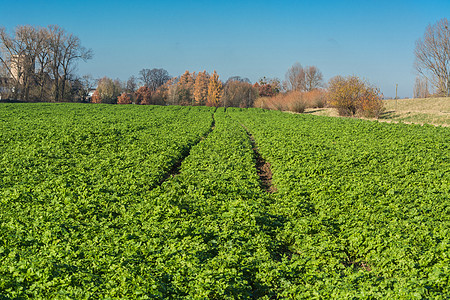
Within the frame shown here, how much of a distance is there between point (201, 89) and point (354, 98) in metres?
77.8

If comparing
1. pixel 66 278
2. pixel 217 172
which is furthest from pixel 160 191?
pixel 66 278

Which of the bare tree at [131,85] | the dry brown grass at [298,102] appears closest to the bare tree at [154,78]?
the bare tree at [131,85]

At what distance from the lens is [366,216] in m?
11.0

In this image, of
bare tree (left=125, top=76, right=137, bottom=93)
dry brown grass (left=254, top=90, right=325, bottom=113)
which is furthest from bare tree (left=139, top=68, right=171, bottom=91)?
dry brown grass (left=254, top=90, right=325, bottom=113)

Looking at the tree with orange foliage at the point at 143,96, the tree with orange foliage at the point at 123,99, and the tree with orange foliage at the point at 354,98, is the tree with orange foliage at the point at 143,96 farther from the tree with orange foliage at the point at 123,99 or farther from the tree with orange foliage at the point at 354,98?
the tree with orange foliage at the point at 354,98

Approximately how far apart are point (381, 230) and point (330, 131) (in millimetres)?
19258

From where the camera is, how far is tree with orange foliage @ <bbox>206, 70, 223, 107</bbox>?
116625 millimetres

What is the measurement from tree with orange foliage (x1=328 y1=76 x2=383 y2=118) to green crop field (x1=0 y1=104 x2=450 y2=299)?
31915mm

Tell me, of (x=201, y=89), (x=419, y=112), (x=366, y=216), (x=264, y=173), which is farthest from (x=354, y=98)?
(x=201, y=89)

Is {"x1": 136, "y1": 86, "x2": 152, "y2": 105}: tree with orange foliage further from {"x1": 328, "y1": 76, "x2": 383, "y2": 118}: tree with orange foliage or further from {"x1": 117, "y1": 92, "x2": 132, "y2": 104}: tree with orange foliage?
{"x1": 328, "y1": 76, "x2": 383, "y2": 118}: tree with orange foliage

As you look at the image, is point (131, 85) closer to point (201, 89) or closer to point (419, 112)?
point (201, 89)

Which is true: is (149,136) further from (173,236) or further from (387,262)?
(387,262)

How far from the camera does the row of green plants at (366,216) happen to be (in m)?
7.34

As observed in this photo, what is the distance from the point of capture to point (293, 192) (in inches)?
534
